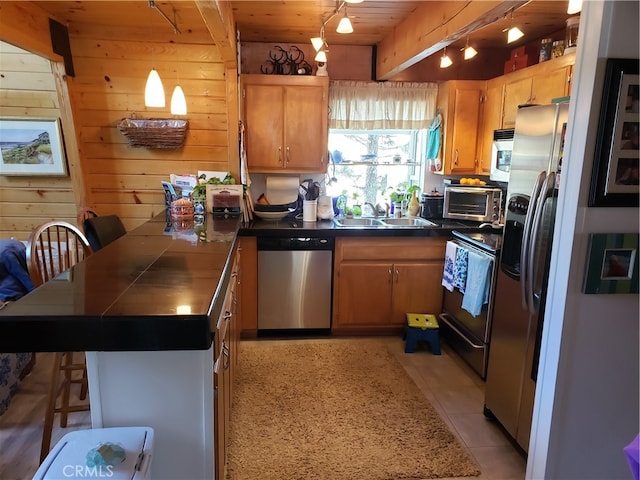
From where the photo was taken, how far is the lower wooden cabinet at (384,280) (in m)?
3.35

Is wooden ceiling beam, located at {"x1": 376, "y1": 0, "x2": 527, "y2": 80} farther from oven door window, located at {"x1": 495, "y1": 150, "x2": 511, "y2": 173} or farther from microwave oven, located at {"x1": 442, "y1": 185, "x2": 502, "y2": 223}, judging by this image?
microwave oven, located at {"x1": 442, "y1": 185, "x2": 502, "y2": 223}

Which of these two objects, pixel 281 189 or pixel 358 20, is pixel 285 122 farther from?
pixel 358 20

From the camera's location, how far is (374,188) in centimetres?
409

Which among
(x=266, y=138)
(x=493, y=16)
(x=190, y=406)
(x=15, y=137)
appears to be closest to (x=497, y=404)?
(x=190, y=406)

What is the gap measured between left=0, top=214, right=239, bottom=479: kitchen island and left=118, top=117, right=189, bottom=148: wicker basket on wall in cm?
182

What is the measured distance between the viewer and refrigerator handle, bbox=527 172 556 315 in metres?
1.88

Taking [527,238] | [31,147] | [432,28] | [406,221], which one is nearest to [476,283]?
[527,238]

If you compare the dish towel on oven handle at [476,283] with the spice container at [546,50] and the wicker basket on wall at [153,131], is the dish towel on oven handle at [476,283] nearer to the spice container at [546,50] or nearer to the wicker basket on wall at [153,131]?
the spice container at [546,50]

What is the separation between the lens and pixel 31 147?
333 cm

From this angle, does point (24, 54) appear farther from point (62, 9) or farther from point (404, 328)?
point (404, 328)

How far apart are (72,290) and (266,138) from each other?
2.41 meters

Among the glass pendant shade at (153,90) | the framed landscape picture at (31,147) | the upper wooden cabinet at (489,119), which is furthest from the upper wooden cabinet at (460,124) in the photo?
the framed landscape picture at (31,147)

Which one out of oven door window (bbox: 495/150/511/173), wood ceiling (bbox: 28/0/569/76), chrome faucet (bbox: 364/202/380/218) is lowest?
chrome faucet (bbox: 364/202/380/218)

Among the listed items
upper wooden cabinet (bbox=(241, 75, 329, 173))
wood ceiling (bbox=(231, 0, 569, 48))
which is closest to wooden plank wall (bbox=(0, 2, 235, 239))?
upper wooden cabinet (bbox=(241, 75, 329, 173))
